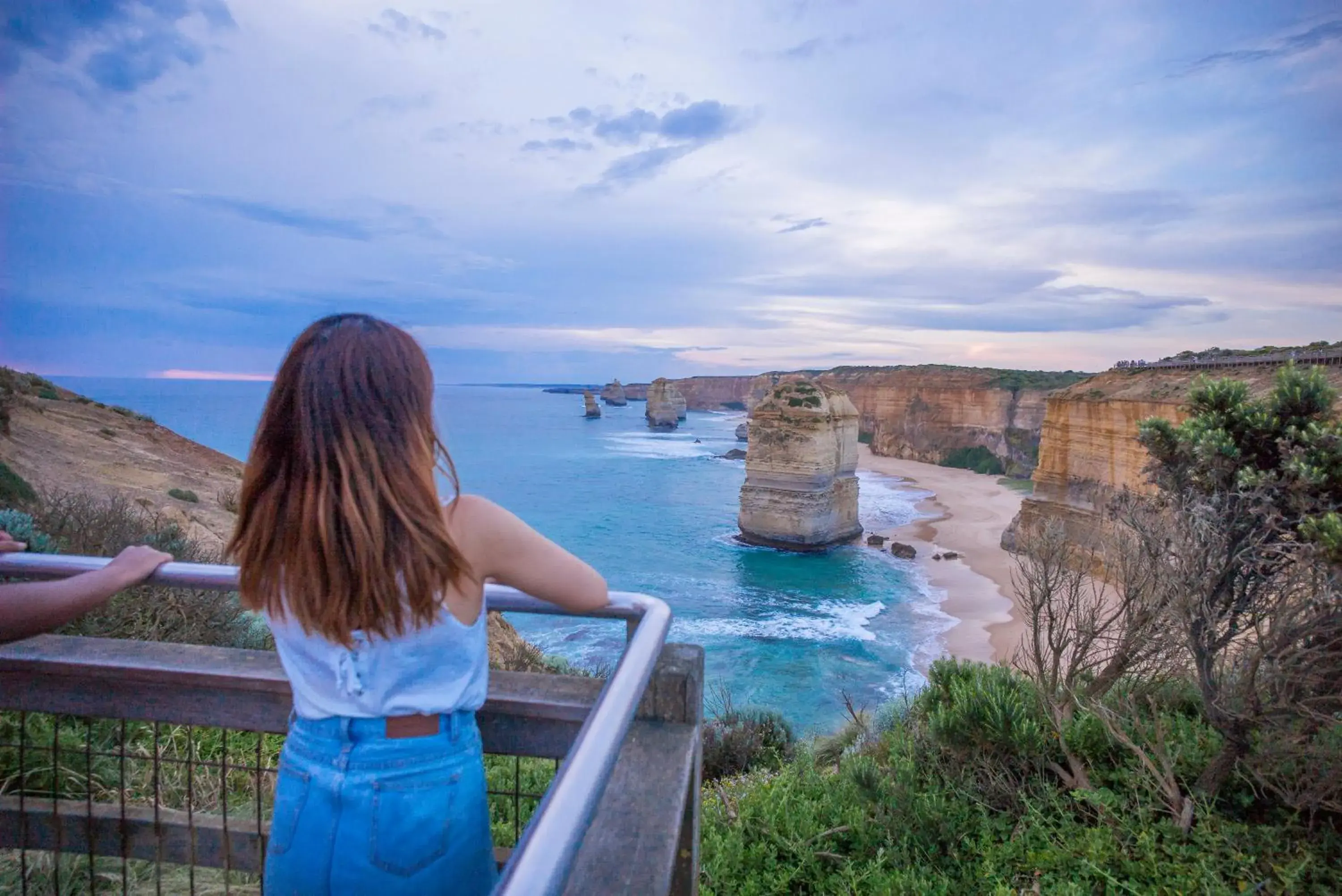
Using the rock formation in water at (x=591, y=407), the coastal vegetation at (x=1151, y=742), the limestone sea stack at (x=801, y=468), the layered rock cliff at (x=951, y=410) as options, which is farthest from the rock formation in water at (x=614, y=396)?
the coastal vegetation at (x=1151, y=742)

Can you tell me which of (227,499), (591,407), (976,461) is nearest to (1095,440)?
(227,499)

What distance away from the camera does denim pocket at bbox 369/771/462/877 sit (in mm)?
1347

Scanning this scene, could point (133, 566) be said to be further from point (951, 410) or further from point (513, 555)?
point (951, 410)

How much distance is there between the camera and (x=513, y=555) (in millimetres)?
1427

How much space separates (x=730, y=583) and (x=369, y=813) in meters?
29.2

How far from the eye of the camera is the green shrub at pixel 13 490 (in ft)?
32.8

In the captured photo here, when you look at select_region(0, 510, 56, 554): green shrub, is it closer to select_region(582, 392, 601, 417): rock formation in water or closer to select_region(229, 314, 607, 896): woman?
select_region(229, 314, 607, 896): woman

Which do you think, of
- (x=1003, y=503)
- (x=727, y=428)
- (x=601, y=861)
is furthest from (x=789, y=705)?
(x=727, y=428)

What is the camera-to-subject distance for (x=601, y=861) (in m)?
1.45

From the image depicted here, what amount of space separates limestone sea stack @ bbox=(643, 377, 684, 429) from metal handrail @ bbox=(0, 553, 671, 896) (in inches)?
4641

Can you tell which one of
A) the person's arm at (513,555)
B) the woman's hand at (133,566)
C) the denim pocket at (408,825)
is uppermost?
the person's arm at (513,555)

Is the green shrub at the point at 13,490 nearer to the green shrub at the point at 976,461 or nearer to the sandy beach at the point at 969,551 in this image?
the sandy beach at the point at 969,551

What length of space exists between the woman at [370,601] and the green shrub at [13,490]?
11121 mm

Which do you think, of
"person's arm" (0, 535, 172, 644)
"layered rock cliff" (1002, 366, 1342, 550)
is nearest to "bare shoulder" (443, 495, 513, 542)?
"person's arm" (0, 535, 172, 644)
